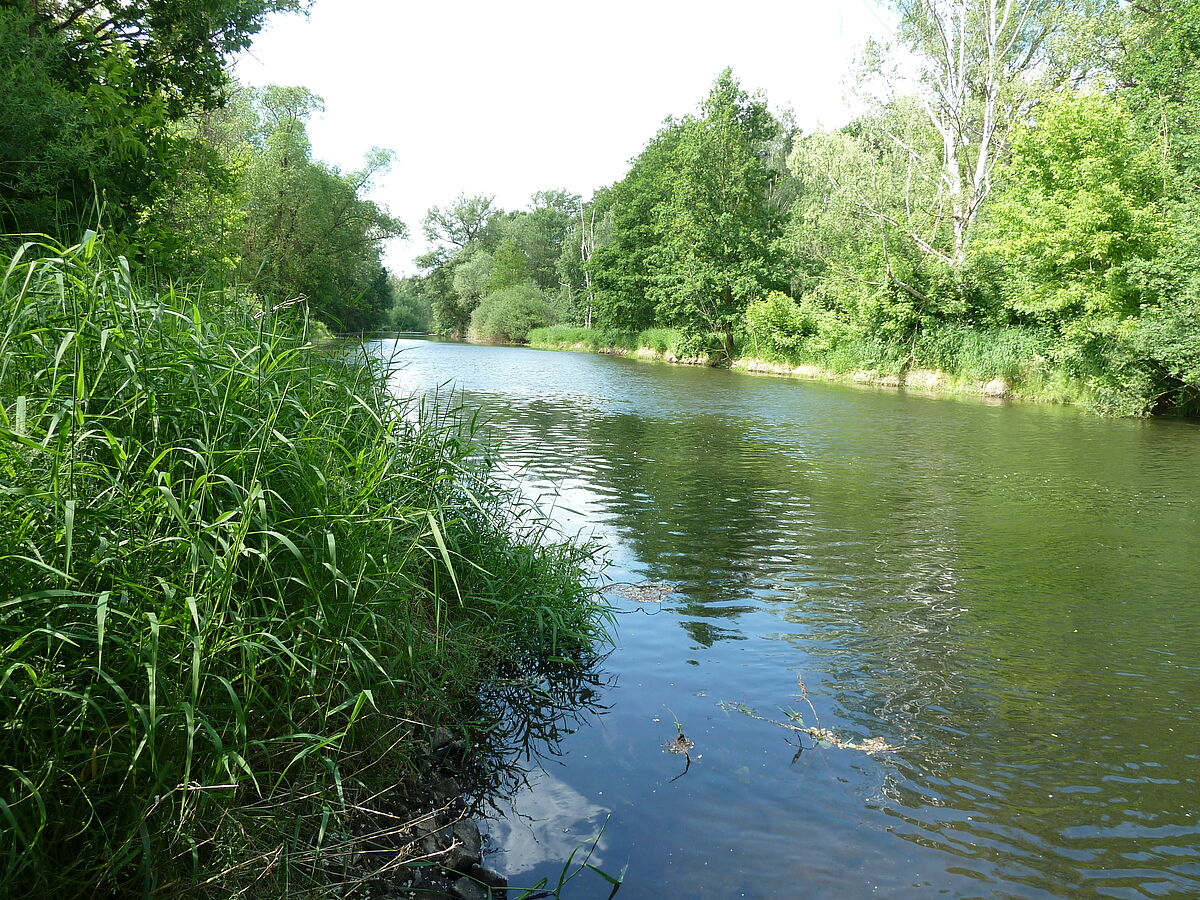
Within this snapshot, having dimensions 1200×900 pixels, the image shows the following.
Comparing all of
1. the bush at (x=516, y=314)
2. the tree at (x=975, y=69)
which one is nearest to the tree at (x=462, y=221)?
the bush at (x=516, y=314)

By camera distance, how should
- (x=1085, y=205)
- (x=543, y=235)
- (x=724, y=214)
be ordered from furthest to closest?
(x=543, y=235) < (x=724, y=214) < (x=1085, y=205)

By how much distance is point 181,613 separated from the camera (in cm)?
247

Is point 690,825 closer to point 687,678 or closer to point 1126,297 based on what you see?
point 687,678

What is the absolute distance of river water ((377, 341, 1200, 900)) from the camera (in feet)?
11.3

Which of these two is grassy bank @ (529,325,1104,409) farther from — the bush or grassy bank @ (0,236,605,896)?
grassy bank @ (0,236,605,896)

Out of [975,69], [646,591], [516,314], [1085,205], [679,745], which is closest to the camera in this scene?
[679,745]

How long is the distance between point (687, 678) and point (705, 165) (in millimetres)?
40070

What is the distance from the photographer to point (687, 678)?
517cm

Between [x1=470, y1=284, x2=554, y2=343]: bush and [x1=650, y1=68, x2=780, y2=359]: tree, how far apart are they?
2277 cm

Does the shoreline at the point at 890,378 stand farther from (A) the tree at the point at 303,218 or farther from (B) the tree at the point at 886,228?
(A) the tree at the point at 303,218

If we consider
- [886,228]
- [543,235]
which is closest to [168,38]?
[886,228]

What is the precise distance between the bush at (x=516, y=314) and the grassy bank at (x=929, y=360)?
22.9 meters

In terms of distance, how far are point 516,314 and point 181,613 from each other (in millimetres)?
62867

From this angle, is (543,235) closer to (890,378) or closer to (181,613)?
(890,378)
